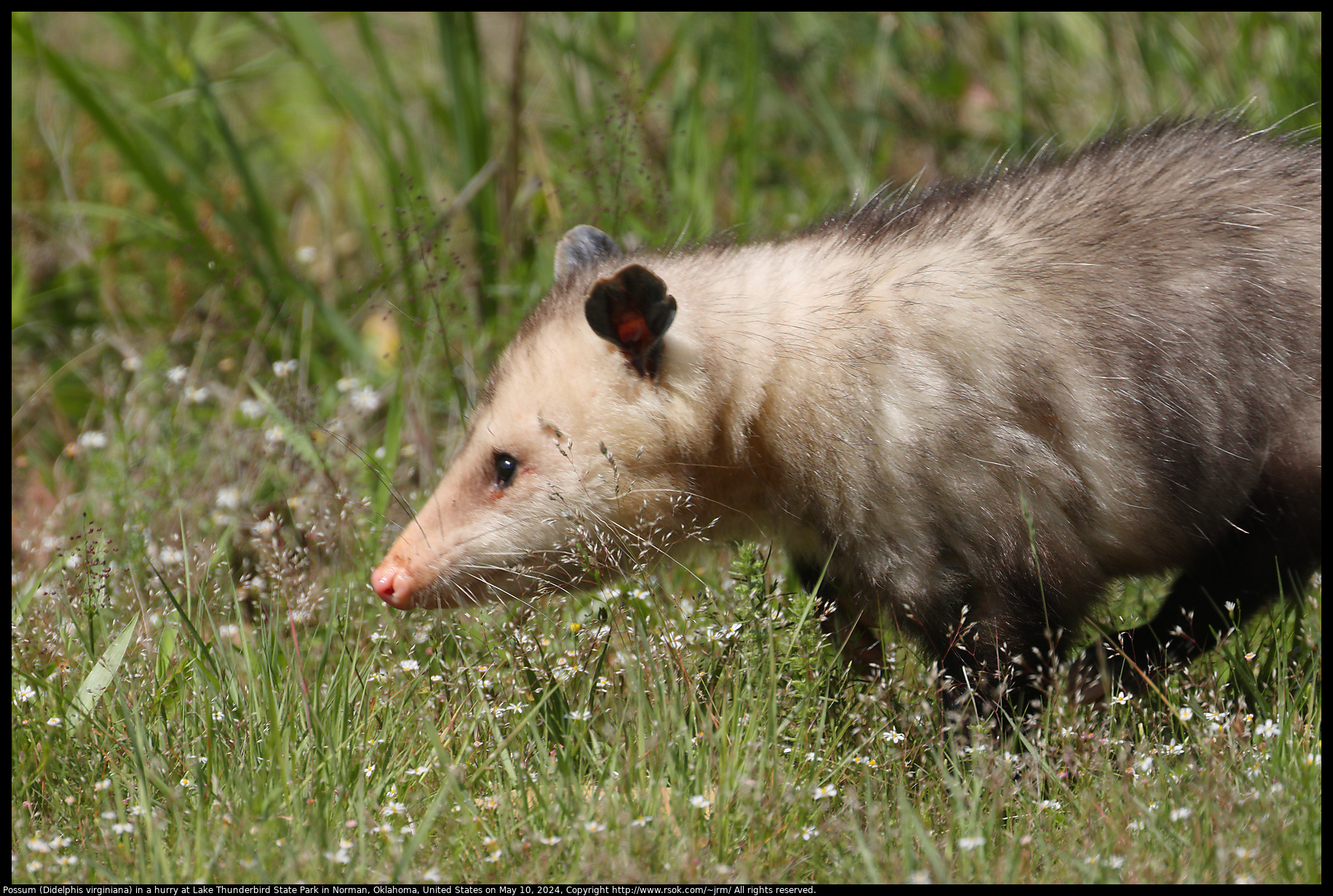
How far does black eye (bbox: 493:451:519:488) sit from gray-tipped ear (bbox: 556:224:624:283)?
547 mm

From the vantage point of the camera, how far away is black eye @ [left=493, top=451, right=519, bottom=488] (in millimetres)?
2697

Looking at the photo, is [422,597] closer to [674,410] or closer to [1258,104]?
[674,410]

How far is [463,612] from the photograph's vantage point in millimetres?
2965

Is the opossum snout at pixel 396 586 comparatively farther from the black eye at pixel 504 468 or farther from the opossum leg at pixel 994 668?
the opossum leg at pixel 994 668

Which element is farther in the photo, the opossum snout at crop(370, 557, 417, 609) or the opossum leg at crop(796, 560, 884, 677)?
the opossum leg at crop(796, 560, 884, 677)

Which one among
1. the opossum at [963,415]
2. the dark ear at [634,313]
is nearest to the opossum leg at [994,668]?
the opossum at [963,415]

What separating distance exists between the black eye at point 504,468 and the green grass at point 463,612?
1.05 feet

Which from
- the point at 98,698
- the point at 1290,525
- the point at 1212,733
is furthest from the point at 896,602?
the point at 98,698

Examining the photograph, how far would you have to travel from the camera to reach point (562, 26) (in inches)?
206

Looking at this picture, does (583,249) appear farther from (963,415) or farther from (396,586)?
(963,415)

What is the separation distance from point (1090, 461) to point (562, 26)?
3.68 meters

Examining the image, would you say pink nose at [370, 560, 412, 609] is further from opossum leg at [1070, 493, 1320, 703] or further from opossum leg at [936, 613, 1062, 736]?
opossum leg at [1070, 493, 1320, 703]

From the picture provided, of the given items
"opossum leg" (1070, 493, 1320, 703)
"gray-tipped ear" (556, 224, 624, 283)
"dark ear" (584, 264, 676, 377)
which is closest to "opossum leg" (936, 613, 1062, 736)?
"opossum leg" (1070, 493, 1320, 703)
